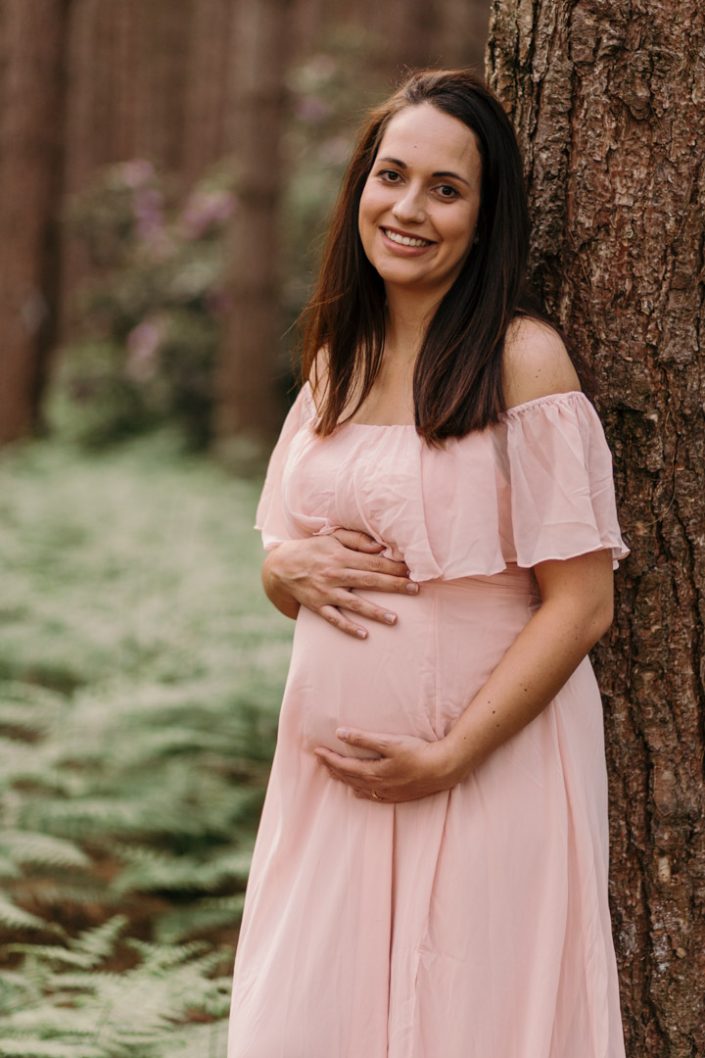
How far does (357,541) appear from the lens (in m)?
2.49

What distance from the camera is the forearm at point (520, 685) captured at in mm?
2270

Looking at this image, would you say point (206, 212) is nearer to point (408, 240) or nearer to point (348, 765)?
point (408, 240)

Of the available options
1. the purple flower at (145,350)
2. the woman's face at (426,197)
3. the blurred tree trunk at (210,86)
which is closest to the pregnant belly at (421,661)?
the woman's face at (426,197)

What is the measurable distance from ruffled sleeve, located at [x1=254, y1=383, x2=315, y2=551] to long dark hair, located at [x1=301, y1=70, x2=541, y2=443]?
0.12m

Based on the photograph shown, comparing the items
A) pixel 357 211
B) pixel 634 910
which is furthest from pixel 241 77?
pixel 634 910

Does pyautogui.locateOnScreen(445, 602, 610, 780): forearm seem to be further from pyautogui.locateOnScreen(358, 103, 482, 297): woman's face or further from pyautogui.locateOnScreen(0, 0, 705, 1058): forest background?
pyautogui.locateOnScreen(358, 103, 482, 297): woman's face

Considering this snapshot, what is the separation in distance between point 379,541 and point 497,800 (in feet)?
1.89

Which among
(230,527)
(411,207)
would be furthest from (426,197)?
(230,527)

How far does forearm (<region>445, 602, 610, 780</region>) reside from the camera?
2270 mm

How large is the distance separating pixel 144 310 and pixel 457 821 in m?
13.4

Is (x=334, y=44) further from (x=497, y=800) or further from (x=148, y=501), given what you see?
(x=497, y=800)

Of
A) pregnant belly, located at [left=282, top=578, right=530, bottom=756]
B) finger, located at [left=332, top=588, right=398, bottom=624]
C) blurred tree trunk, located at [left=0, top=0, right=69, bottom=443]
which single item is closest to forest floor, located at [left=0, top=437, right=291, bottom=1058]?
pregnant belly, located at [left=282, top=578, right=530, bottom=756]

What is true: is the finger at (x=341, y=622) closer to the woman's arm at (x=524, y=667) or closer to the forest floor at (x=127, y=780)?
the woman's arm at (x=524, y=667)

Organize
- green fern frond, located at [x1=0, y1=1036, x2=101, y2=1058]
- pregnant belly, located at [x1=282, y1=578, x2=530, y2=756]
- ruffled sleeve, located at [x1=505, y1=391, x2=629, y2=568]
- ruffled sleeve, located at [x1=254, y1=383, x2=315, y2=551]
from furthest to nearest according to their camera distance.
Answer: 1. green fern frond, located at [x1=0, y1=1036, x2=101, y2=1058]
2. ruffled sleeve, located at [x1=254, y1=383, x2=315, y2=551]
3. pregnant belly, located at [x1=282, y1=578, x2=530, y2=756]
4. ruffled sleeve, located at [x1=505, y1=391, x2=629, y2=568]
